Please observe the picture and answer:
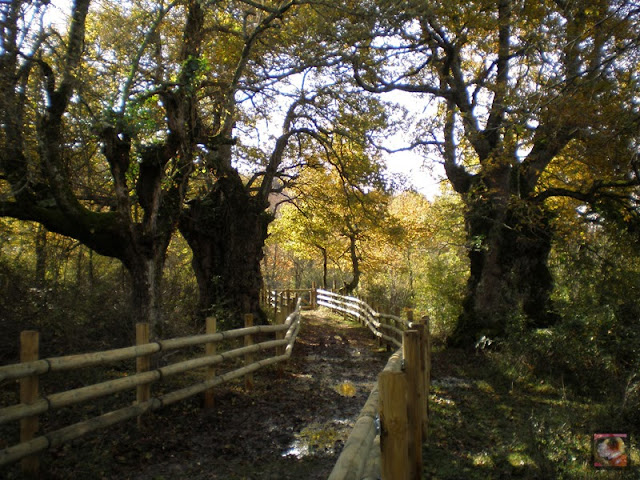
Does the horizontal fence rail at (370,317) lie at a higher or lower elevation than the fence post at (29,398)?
lower

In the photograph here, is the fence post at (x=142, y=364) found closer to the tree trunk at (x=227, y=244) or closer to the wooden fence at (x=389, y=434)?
the wooden fence at (x=389, y=434)

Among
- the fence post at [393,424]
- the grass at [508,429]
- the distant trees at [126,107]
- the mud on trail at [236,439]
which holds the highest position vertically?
the distant trees at [126,107]

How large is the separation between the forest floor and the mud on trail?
0.01 m

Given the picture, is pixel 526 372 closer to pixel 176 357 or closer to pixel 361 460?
pixel 176 357

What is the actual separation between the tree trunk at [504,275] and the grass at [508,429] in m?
2.67

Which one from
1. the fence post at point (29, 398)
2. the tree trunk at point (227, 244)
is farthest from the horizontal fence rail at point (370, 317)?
the fence post at point (29, 398)

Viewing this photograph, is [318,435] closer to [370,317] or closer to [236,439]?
[236,439]

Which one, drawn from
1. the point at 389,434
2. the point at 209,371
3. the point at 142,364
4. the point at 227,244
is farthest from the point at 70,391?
the point at 227,244

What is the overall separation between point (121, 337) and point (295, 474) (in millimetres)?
4817

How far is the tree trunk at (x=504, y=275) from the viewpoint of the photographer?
1148 centimetres

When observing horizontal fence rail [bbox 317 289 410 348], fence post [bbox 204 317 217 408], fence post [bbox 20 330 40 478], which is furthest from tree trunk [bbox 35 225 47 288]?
horizontal fence rail [bbox 317 289 410 348]

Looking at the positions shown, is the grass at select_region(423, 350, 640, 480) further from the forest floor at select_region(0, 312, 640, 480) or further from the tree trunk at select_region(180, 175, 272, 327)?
the tree trunk at select_region(180, 175, 272, 327)

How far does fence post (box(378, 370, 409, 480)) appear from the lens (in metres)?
2.31

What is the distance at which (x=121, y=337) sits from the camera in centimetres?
809
